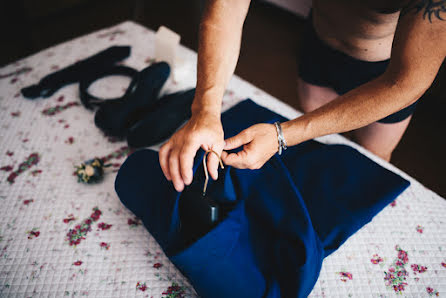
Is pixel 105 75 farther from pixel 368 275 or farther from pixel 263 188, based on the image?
pixel 368 275

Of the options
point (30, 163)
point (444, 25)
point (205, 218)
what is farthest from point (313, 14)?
point (30, 163)

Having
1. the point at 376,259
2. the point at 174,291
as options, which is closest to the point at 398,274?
the point at 376,259

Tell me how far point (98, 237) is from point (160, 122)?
42cm

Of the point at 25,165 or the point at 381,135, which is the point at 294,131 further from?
the point at 25,165

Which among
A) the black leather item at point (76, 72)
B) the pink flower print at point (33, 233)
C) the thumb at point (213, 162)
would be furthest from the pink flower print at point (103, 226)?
the black leather item at point (76, 72)

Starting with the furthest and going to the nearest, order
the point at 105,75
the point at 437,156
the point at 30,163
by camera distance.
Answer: the point at 437,156 → the point at 105,75 → the point at 30,163

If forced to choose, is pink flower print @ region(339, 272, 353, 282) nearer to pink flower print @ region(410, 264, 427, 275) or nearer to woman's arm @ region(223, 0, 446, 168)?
pink flower print @ region(410, 264, 427, 275)

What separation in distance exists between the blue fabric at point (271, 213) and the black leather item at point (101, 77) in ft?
1.18

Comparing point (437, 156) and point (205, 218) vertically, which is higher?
point (205, 218)

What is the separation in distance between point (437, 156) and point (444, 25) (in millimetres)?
1389

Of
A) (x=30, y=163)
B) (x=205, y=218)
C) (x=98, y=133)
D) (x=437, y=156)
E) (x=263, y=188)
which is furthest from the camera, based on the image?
(x=437, y=156)

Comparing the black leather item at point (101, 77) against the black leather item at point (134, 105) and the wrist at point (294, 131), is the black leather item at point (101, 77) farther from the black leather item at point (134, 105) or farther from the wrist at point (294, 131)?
the wrist at point (294, 131)

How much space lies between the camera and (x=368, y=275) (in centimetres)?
65

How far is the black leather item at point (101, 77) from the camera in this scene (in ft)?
3.37
